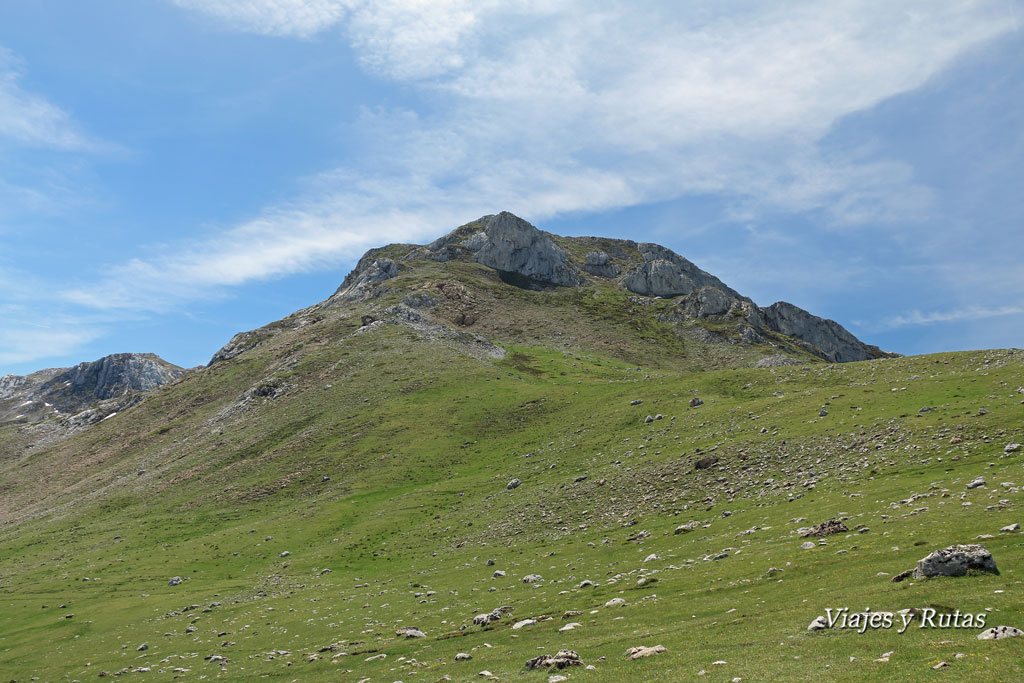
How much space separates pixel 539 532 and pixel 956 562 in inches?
1383

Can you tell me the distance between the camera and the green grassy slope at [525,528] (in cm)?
2211

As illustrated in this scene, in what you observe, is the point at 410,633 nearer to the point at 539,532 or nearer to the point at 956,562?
the point at 539,532

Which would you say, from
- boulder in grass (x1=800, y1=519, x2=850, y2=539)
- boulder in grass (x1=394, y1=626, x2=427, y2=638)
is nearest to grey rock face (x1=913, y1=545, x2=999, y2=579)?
boulder in grass (x1=800, y1=519, x2=850, y2=539)

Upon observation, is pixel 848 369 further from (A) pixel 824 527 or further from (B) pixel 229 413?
(B) pixel 229 413

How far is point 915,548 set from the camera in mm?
24031

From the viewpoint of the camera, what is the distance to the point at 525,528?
174 ft

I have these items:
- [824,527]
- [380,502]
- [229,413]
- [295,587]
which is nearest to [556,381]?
[380,502]

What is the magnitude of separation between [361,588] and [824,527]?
116 feet

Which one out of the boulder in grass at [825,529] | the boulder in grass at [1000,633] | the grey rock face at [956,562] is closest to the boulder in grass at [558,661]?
the boulder in grass at [1000,633]

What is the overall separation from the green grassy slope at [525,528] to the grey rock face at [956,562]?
70cm

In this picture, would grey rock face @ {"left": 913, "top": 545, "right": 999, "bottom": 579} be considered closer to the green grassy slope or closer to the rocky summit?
the rocky summit

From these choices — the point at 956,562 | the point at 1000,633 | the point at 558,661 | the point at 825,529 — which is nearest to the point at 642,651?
the point at 558,661

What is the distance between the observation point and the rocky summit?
792 inches

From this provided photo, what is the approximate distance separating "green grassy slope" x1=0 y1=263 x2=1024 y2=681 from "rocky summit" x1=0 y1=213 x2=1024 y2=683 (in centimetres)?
27
